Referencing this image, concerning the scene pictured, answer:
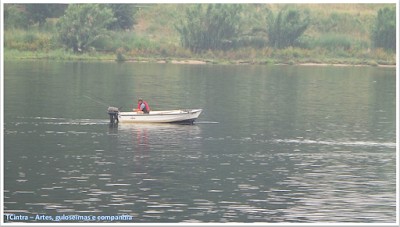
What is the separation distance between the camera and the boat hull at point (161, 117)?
35219mm

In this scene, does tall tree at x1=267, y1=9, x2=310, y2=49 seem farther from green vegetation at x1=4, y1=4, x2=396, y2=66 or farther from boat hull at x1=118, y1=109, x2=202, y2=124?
boat hull at x1=118, y1=109, x2=202, y2=124

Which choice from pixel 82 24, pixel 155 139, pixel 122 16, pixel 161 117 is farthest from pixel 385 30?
pixel 155 139

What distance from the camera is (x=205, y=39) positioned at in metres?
106

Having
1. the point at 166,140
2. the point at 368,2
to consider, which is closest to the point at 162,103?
the point at 166,140

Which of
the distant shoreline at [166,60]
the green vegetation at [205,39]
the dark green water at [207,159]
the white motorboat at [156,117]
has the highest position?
the green vegetation at [205,39]

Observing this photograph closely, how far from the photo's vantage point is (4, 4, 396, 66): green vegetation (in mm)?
100625

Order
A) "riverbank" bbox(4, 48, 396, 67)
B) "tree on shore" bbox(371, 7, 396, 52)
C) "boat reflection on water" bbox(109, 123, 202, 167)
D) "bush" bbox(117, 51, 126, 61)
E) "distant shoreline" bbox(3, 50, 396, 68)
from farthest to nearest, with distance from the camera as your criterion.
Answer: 1. "tree on shore" bbox(371, 7, 396, 52)
2. "bush" bbox(117, 51, 126, 61)
3. "riverbank" bbox(4, 48, 396, 67)
4. "distant shoreline" bbox(3, 50, 396, 68)
5. "boat reflection on water" bbox(109, 123, 202, 167)

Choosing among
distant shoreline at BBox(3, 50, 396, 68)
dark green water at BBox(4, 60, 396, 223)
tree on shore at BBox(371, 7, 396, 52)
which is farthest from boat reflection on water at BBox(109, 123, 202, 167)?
tree on shore at BBox(371, 7, 396, 52)

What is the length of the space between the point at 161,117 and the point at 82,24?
67.5 meters

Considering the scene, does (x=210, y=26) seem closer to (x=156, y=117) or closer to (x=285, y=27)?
(x=285, y=27)

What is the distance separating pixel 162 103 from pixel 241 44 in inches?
2482

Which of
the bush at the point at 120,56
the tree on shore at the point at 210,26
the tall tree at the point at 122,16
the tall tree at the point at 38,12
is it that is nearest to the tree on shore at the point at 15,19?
the tall tree at the point at 38,12

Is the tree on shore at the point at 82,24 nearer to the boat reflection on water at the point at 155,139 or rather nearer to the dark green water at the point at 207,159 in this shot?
the dark green water at the point at 207,159

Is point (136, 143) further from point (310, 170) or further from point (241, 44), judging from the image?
point (241, 44)
